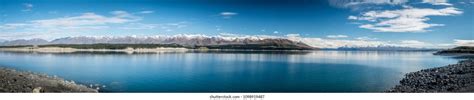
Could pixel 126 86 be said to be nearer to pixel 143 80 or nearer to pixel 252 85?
pixel 143 80

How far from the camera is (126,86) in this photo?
14.2 m

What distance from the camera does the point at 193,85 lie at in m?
14.7

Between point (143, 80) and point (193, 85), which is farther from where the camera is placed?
point (143, 80)
